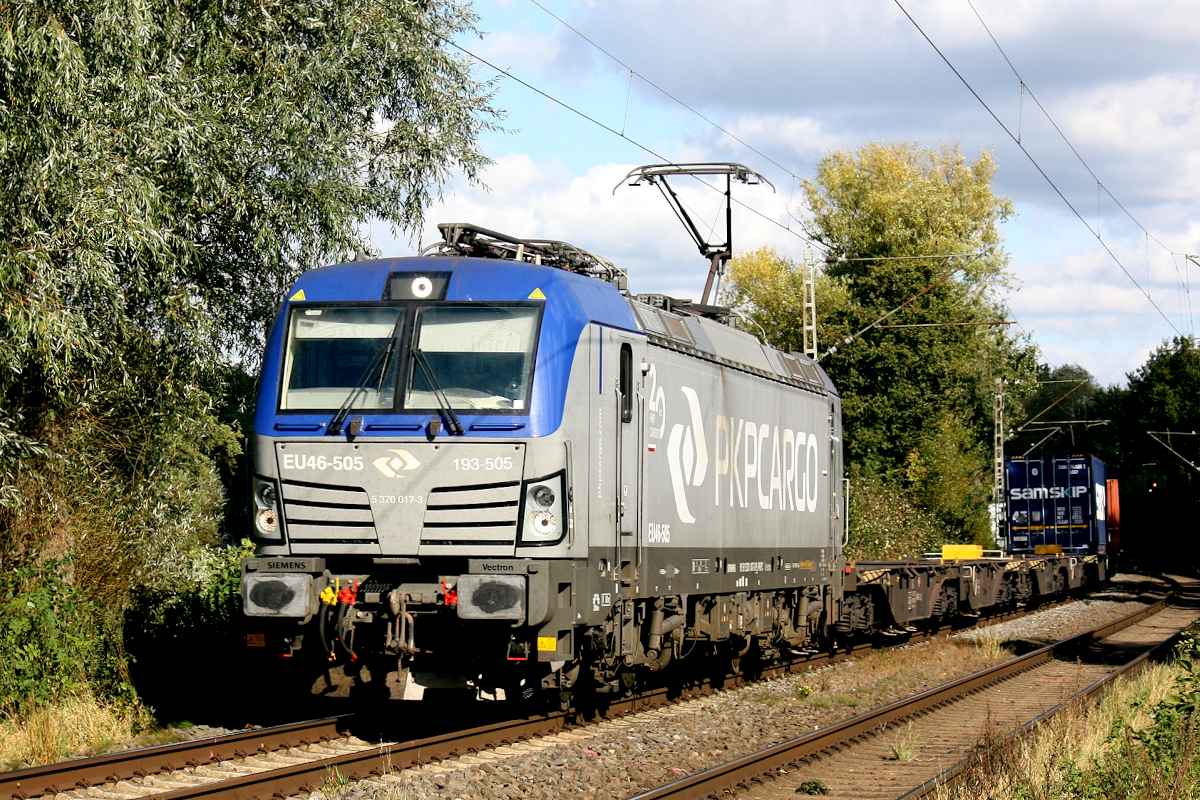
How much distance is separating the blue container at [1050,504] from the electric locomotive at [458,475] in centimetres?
2592

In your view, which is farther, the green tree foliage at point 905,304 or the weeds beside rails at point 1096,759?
the green tree foliage at point 905,304

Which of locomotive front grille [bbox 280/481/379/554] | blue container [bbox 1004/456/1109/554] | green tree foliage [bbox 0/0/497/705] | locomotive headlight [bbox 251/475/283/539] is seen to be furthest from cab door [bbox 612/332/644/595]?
blue container [bbox 1004/456/1109/554]

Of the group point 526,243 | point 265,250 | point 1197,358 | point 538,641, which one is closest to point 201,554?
point 265,250

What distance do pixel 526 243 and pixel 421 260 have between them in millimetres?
1711

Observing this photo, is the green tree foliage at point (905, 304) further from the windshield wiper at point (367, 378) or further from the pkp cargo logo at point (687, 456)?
the windshield wiper at point (367, 378)

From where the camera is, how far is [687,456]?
42.8 feet

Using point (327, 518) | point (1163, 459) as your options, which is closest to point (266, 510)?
point (327, 518)

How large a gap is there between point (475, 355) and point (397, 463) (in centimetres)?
106

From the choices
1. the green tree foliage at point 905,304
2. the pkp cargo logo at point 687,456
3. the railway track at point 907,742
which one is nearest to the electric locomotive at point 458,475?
the pkp cargo logo at point 687,456

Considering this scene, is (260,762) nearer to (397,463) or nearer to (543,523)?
(397,463)

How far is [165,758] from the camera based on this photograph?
970cm

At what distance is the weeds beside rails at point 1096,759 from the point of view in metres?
8.45

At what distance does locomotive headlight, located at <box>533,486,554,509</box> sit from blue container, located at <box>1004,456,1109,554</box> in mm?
27759

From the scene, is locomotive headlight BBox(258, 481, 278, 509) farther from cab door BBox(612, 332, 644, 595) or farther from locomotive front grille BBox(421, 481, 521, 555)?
cab door BBox(612, 332, 644, 595)
